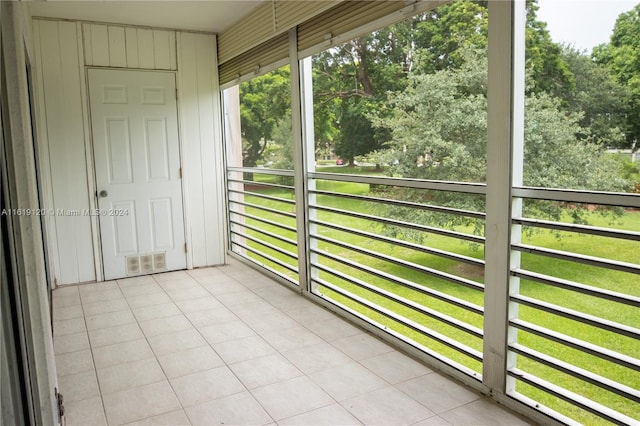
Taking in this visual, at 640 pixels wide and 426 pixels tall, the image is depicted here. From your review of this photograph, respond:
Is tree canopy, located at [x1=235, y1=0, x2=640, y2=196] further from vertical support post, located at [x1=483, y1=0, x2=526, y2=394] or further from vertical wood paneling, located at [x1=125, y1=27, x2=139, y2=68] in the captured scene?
vertical wood paneling, located at [x1=125, y1=27, x2=139, y2=68]

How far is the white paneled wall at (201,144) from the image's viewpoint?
5.27 metres

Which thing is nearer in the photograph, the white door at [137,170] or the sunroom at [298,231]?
the sunroom at [298,231]

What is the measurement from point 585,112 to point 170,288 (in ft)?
12.3

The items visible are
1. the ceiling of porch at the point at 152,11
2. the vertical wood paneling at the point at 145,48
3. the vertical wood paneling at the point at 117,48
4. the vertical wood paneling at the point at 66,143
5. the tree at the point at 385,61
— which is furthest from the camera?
the tree at the point at 385,61

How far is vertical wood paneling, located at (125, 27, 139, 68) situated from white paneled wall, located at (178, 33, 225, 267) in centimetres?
45

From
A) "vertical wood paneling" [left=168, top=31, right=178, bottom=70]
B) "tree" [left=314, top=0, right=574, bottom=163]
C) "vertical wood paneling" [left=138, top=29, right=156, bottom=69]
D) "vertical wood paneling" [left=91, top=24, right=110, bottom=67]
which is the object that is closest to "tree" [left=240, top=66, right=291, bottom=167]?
"tree" [left=314, top=0, right=574, bottom=163]

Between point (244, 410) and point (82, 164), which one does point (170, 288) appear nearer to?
point (82, 164)

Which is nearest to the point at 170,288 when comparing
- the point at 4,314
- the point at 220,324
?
the point at 220,324

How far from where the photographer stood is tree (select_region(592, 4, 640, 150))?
7.92ft

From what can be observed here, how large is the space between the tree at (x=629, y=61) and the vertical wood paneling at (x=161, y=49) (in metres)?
4.10

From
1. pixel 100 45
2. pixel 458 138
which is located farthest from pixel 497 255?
pixel 100 45

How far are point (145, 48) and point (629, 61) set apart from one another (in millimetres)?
4307

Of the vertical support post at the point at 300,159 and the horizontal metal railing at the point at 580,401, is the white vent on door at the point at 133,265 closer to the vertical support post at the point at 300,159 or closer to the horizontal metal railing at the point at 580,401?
the vertical support post at the point at 300,159

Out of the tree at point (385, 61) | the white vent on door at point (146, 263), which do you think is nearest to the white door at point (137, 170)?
the white vent on door at point (146, 263)
